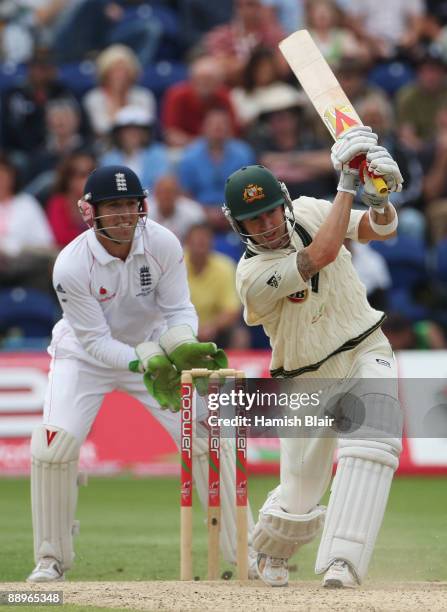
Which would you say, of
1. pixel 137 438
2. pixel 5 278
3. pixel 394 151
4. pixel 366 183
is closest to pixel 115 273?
pixel 366 183

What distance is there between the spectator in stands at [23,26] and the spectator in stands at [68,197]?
223 centimetres

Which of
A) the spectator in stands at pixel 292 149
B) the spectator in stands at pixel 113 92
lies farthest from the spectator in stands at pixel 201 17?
the spectator in stands at pixel 292 149

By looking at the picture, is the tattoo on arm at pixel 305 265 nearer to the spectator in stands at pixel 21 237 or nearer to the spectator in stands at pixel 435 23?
the spectator in stands at pixel 21 237

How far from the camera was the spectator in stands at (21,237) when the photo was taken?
37.7 ft

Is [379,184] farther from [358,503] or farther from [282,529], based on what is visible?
[282,529]

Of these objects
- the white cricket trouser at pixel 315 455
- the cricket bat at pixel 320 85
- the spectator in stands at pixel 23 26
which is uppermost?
the spectator in stands at pixel 23 26

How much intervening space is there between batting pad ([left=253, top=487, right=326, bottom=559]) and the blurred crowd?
5.22 metres

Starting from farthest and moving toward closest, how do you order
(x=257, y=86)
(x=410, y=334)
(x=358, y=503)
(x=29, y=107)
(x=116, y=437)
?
(x=257, y=86) < (x=29, y=107) < (x=410, y=334) < (x=116, y=437) < (x=358, y=503)

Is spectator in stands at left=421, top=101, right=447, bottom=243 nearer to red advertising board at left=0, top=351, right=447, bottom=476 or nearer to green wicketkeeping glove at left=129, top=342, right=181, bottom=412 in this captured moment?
red advertising board at left=0, top=351, right=447, bottom=476

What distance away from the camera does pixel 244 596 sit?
5.17 meters

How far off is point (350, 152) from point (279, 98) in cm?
748

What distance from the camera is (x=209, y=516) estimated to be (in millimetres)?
5828

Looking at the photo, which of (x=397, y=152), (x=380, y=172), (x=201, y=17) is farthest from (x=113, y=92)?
(x=380, y=172)

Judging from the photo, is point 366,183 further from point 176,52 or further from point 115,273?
point 176,52
